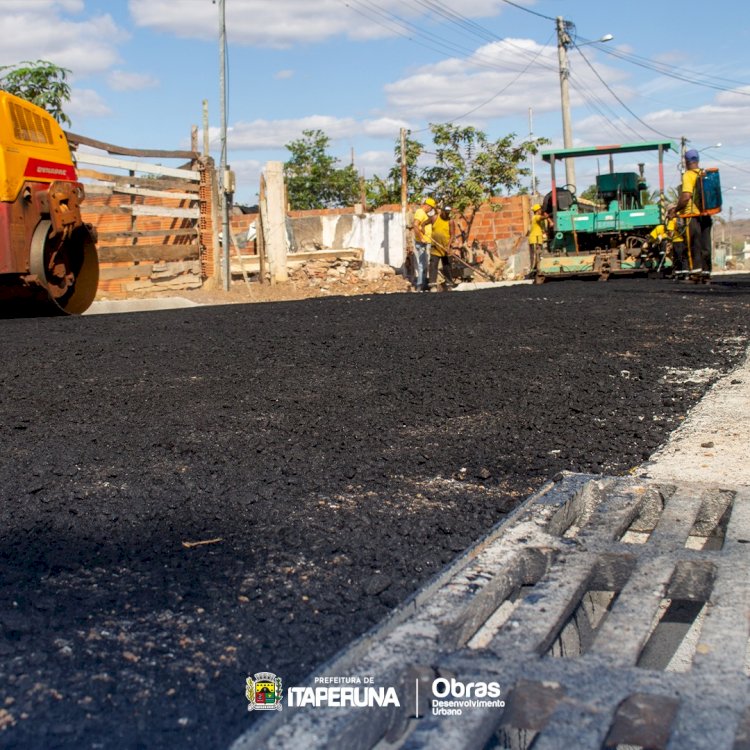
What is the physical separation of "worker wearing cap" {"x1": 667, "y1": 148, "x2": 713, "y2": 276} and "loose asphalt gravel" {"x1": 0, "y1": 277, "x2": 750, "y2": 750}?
5.15 meters

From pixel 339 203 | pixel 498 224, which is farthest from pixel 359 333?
pixel 339 203

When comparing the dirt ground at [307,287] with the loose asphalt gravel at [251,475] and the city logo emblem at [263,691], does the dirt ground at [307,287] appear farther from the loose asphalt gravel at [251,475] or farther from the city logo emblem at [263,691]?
the city logo emblem at [263,691]

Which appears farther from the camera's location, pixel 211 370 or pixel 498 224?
pixel 498 224

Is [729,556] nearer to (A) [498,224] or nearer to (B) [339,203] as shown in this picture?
(A) [498,224]

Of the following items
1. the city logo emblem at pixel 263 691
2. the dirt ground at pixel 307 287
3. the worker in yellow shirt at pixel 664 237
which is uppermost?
the worker in yellow shirt at pixel 664 237

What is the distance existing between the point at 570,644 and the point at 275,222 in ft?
53.6

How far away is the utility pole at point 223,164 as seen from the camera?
16797 millimetres

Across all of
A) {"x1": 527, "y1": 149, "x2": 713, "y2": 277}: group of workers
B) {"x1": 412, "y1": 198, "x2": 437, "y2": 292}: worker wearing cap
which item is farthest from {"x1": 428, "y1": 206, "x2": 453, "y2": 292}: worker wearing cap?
{"x1": 527, "y1": 149, "x2": 713, "y2": 277}: group of workers

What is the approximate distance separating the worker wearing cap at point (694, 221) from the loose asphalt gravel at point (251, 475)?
16.9 ft

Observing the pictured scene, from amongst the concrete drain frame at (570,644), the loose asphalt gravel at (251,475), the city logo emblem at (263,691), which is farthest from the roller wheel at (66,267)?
the city logo emblem at (263,691)

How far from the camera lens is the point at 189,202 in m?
16.8

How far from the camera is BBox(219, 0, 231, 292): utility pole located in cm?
1680

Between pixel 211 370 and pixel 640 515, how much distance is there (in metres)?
3.16

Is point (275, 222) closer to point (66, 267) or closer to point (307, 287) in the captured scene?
point (307, 287)
